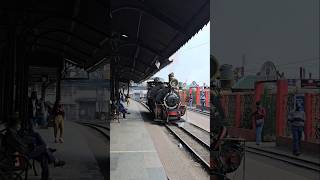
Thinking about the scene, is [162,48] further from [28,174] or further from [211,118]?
[28,174]

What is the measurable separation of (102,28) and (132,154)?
0.82 m

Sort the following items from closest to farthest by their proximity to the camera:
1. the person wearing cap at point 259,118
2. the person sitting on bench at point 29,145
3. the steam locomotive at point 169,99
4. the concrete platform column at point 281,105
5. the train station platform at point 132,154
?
the concrete platform column at point 281,105
the person wearing cap at point 259,118
the person sitting on bench at point 29,145
the train station platform at point 132,154
the steam locomotive at point 169,99

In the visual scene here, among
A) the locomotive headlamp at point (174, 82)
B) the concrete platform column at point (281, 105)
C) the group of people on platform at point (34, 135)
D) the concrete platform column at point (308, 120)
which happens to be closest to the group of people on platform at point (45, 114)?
the group of people on platform at point (34, 135)

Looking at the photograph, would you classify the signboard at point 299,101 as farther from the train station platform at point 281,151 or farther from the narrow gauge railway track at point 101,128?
the narrow gauge railway track at point 101,128

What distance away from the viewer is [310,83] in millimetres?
1344

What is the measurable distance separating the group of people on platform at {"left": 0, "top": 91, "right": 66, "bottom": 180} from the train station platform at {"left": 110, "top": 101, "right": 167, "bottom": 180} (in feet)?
1.09

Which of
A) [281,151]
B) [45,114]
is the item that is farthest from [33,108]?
[281,151]

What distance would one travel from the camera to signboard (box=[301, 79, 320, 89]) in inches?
52.2

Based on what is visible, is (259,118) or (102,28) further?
(102,28)

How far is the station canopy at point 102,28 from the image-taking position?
6.03ft

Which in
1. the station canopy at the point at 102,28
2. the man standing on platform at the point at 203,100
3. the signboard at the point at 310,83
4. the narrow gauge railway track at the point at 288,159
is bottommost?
the narrow gauge railway track at the point at 288,159

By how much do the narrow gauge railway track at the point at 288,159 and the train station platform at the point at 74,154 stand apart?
0.83 metres

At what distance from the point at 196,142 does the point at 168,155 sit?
22 cm

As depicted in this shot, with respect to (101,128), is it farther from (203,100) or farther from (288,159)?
(288,159)
